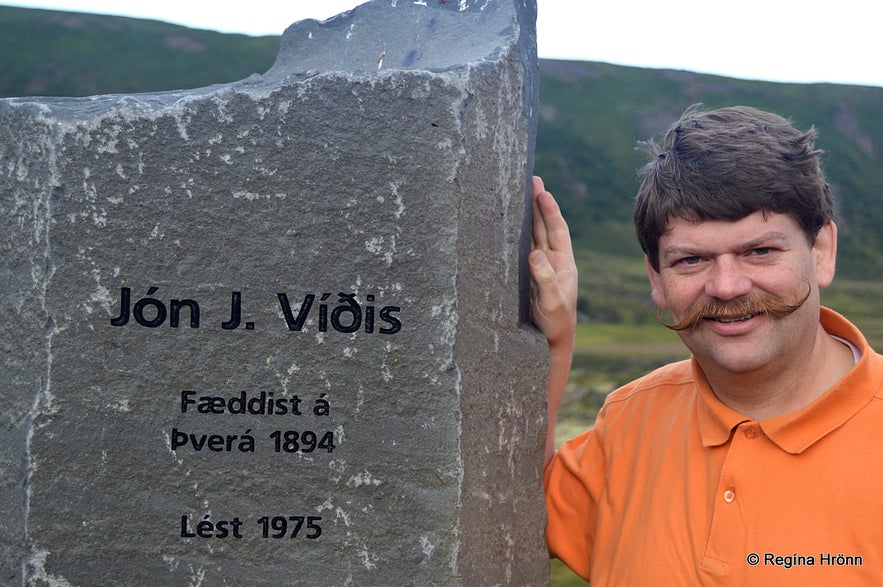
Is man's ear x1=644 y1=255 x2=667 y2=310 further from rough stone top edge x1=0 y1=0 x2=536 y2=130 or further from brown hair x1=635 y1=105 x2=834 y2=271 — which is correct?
rough stone top edge x1=0 y1=0 x2=536 y2=130

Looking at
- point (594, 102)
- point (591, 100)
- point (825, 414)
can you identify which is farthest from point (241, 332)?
point (591, 100)

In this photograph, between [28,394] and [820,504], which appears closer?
[820,504]

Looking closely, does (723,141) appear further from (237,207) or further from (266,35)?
(266,35)

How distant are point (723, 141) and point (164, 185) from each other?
59.7 inches

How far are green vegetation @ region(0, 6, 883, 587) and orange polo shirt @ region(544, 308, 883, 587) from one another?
64.5 ft

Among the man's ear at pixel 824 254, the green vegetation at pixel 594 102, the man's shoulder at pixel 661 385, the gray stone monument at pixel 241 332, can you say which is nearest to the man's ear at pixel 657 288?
the man's shoulder at pixel 661 385

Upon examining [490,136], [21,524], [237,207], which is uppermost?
[490,136]

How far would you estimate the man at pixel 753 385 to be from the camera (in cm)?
260

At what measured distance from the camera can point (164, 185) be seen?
282 cm

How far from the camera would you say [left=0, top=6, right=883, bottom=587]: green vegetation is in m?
29.8

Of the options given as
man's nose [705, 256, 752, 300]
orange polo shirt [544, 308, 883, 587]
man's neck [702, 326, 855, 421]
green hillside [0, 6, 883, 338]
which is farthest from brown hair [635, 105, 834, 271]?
green hillside [0, 6, 883, 338]

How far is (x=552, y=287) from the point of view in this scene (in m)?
3.26

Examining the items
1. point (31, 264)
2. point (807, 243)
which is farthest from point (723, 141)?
point (31, 264)

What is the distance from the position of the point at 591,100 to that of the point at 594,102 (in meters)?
0.23
